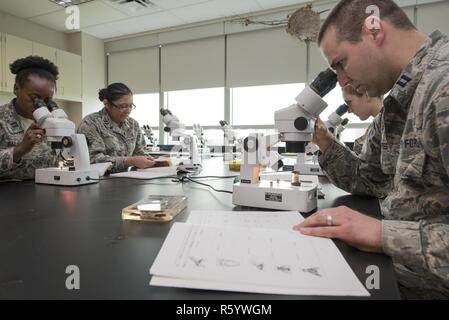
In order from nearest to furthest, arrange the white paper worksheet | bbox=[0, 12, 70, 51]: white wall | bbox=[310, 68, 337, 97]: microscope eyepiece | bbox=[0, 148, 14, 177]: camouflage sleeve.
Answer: the white paper worksheet, bbox=[310, 68, 337, 97]: microscope eyepiece, bbox=[0, 148, 14, 177]: camouflage sleeve, bbox=[0, 12, 70, 51]: white wall

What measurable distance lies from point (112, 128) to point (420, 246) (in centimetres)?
228

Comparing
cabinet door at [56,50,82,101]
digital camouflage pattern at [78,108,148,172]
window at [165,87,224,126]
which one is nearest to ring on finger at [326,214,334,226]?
digital camouflage pattern at [78,108,148,172]

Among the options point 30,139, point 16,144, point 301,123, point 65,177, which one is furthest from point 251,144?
point 16,144

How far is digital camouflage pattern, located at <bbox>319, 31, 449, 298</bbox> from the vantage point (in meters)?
0.55

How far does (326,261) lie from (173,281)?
0.83 feet

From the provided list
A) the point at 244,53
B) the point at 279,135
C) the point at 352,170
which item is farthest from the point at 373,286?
the point at 244,53

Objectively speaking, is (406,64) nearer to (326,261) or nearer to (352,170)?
(352,170)

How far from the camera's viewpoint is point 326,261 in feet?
1.62

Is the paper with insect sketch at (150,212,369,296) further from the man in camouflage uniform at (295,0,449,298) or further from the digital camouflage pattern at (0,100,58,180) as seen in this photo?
the digital camouflage pattern at (0,100,58,180)

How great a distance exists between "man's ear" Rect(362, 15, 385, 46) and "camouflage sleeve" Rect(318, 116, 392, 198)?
0.33 metres

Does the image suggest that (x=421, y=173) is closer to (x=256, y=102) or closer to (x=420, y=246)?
(x=420, y=246)

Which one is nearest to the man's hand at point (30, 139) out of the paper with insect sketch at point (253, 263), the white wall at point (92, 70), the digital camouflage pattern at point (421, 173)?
the paper with insect sketch at point (253, 263)

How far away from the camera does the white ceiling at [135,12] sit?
4105mm

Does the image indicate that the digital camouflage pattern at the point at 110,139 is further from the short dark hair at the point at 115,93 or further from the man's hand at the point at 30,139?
the man's hand at the point at 30,139
